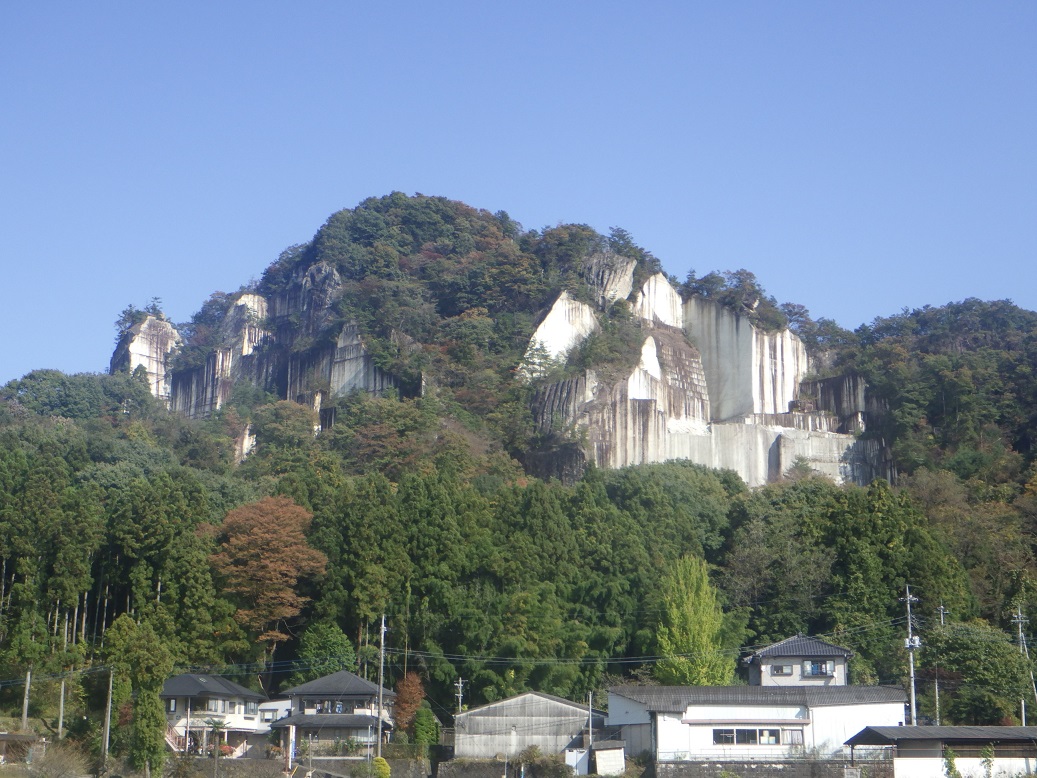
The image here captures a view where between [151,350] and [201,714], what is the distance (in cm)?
6841

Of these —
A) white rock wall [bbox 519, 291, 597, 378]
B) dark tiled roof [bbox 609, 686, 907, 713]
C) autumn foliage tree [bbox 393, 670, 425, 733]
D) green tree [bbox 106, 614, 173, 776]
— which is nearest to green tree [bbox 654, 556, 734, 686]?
Result: dark tiled roof [bbox 609, 686, 907, 713]

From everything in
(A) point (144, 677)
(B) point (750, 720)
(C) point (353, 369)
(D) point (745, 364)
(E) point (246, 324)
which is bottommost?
(B) point (750, 720)

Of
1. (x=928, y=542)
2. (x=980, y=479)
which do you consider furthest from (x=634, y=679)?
(x=980, y=479)

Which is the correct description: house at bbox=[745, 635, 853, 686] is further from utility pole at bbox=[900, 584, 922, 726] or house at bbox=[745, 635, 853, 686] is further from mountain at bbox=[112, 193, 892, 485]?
mountain at bbox=[112, 193, 892, 485]

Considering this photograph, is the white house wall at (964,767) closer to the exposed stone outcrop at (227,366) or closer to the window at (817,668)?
the window at (817,668)

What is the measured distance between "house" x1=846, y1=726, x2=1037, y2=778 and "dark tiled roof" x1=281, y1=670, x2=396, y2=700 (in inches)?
575

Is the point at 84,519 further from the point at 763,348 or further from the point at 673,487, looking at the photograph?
the point at 763,348

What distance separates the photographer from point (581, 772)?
36.3 meters

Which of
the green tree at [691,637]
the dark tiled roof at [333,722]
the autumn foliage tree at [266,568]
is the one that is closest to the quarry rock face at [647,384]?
the green tree at [691,637]

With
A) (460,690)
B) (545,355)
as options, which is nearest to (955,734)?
(460,690)

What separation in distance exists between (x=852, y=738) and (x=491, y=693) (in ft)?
35.7

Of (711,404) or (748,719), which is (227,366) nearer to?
(711,404)

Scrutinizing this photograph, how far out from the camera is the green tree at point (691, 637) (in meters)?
41.8

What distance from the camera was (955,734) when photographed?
110 ft
